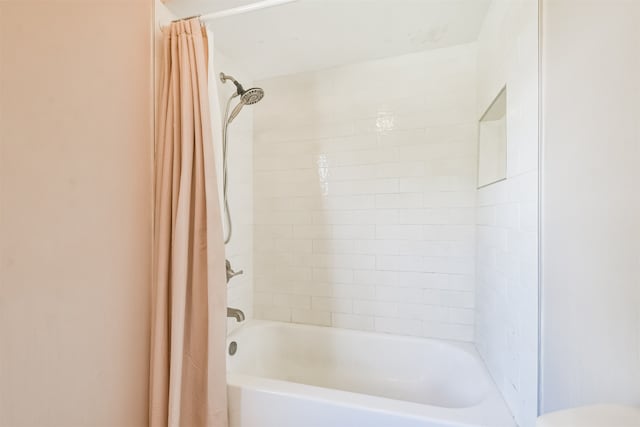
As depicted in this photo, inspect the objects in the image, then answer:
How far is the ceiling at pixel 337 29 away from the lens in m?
1.20

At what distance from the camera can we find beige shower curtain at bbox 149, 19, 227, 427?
96cm

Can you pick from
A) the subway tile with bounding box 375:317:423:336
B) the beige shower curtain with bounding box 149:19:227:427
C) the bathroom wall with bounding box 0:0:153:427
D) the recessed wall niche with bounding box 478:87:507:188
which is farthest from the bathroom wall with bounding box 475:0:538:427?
the bathroom wall with bounding box 0:0:153:427

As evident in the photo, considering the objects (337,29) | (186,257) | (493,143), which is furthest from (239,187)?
(493,143)

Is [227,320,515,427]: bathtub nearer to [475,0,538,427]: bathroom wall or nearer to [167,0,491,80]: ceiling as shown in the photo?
[475,0,538,427]: bathroom wall

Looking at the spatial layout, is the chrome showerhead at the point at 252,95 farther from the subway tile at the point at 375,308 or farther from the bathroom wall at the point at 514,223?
the subway tile at the point at 375,308

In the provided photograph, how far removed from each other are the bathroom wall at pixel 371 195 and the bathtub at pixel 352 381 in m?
0.11

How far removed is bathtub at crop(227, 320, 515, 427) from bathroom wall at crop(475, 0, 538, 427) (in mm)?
154

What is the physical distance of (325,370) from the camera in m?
1.63

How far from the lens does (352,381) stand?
1571 millimetres

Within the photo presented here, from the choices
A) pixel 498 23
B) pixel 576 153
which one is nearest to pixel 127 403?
pixel 576 153

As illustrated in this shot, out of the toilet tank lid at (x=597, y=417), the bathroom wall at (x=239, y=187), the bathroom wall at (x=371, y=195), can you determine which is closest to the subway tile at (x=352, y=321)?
the bathroom wall at (x=371, y=195)

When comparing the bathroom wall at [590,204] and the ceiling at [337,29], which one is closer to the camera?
the bathroom wall at [590,204]

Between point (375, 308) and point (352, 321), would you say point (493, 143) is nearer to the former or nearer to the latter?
point (375, 308)

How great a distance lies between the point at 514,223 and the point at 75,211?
145cm
